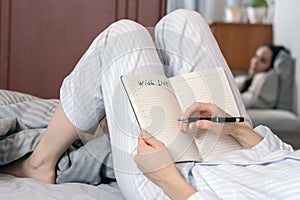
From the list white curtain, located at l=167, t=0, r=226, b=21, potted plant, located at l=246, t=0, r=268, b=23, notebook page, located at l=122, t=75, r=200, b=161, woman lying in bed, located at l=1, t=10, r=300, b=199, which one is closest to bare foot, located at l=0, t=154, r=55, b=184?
woman lying in bed, located at l=1, t=10, r=300, b=199

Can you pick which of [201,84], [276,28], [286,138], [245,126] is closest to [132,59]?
[201,84]

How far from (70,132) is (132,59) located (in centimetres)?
22

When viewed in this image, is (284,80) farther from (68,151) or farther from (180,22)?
(68,151)

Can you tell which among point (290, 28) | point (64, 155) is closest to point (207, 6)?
point (290, 28)

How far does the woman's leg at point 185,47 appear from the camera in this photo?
1361mm

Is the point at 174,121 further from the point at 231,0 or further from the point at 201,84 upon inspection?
the point at 231,0

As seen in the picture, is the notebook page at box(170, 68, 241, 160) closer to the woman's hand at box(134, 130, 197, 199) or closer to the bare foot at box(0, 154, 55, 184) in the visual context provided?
the woman's hand at box(134, 130, 197, 199)

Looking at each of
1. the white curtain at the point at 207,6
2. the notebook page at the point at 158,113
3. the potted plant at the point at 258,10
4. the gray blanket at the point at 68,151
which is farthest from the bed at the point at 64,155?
the white curtain at the point at 207,6

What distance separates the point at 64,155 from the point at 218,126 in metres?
0.40

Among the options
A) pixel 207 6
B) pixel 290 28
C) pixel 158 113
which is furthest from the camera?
pixel 207 6

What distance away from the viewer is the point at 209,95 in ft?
4.24

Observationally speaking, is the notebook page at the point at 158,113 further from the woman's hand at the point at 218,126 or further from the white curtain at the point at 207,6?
the white curtain at the point at 207,6

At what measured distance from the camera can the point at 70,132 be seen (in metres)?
1.31

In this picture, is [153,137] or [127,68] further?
[127,68]
